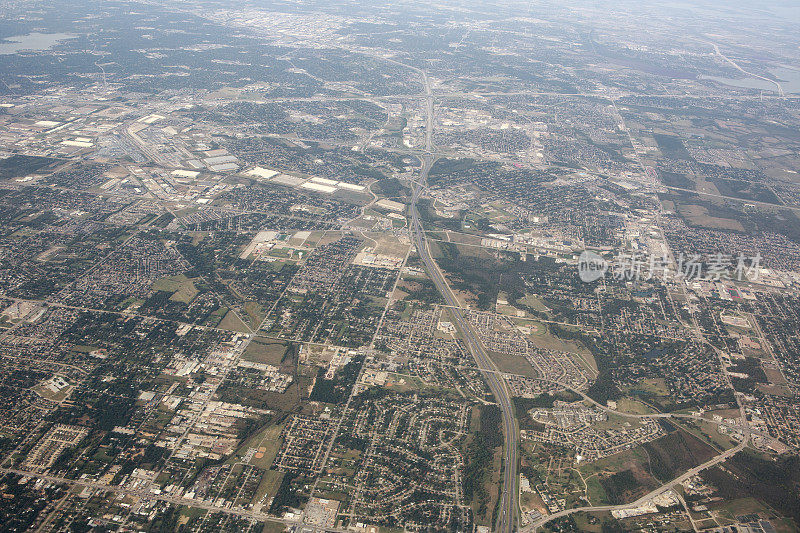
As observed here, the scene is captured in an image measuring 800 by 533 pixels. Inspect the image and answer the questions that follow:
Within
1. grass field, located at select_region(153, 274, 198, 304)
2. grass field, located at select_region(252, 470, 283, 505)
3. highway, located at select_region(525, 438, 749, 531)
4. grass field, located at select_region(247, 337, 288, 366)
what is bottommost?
highway, located at select_region(525, 438, 749, 531)

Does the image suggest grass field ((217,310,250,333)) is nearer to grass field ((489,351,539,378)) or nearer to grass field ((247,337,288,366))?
grass field ((247,337,288,366))

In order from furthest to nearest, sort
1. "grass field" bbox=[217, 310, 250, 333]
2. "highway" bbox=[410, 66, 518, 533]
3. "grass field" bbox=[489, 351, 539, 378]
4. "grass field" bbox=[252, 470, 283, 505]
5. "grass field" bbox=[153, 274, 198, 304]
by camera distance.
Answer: "grass field" bbox=[153, 274, 198, 304]
"grass field" bbox=[217, 310, 250, 333]
"grass field" bbox=[489, 351, 539, 378]
"highway" bbox=[410, 66, 518, 533]
"grass field" bbox=[252, 470, 283, 505]

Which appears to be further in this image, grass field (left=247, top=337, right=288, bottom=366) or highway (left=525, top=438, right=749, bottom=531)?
grass field (left=247, top=337, right=288, bottom=366)

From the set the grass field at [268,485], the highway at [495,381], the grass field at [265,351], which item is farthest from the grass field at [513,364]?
the grass field at [268,485]

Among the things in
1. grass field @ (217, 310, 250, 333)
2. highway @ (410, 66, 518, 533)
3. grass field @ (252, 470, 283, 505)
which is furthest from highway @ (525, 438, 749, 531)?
grass field @ (217, 310, 250, 333)

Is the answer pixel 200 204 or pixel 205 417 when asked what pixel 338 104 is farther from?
pixel 205 417

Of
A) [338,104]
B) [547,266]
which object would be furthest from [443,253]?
[338,104]

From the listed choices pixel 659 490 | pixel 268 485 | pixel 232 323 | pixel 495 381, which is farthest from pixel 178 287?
pixel 659 490

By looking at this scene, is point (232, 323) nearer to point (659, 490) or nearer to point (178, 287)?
point (178, 287)
